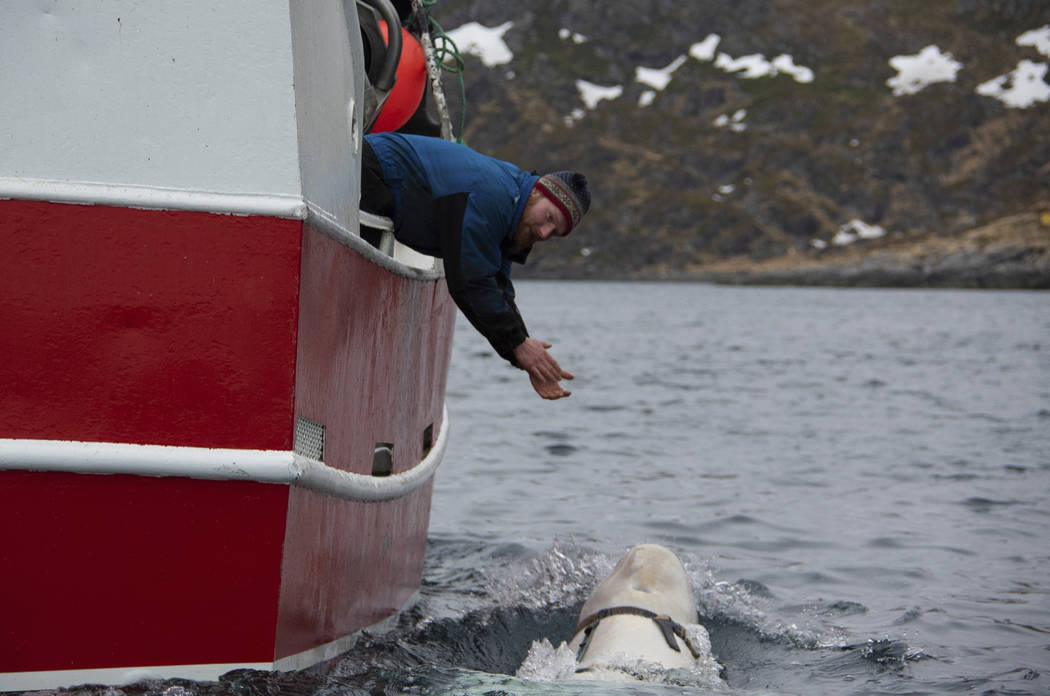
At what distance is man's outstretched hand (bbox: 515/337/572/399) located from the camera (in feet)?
15.2

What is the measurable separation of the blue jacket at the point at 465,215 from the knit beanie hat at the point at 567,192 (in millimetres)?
80

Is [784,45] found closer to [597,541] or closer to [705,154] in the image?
[705,154]

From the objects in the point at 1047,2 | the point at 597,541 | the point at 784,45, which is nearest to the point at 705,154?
the point at 784,45

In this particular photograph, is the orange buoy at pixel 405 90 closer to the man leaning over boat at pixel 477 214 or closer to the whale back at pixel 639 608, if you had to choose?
the man leaning over boat at pixel 477 214

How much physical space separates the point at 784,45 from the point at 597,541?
582 ft

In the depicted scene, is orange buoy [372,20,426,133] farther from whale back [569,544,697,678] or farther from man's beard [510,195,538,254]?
whale back [569,544,697,678]

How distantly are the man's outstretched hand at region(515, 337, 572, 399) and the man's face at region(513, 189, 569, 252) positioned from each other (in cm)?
44

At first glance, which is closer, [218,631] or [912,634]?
[218,631]

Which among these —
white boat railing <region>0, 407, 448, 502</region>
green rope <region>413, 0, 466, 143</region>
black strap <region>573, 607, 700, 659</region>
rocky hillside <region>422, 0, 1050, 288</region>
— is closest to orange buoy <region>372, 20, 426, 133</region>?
green rope <region>413, 0, 466, 143</region>

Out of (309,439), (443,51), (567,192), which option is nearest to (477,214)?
(567,192)

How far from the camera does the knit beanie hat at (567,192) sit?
4.78 m

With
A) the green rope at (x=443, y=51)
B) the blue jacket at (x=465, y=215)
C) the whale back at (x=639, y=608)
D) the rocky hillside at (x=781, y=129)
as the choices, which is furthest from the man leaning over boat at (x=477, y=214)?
the rocky hillside at (x=781, y=129)

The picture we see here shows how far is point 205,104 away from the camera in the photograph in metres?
3.52

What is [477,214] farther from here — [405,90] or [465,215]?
[405,90]
